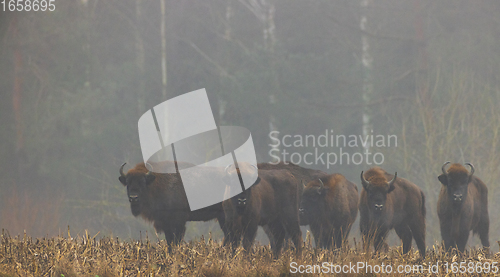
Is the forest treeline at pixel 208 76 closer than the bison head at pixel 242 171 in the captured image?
No

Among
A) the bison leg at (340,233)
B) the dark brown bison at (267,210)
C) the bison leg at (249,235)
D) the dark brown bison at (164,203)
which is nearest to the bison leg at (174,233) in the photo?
the dark brown bison at (164,203)

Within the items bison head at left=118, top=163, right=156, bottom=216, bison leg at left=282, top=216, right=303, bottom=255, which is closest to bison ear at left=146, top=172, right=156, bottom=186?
bison head at left=118, top=163, right=156, bottom=216

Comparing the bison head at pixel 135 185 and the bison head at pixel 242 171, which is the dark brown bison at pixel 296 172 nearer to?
the bison head at pixel 242 171

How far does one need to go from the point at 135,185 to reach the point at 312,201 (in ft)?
9.25

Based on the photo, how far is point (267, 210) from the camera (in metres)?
8.94

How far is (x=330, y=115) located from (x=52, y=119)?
38.2ft

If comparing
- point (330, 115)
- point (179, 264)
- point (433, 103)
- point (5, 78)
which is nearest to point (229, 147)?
point (330, 115)

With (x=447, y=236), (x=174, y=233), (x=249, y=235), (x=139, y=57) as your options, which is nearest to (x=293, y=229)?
(x=249, y=235)

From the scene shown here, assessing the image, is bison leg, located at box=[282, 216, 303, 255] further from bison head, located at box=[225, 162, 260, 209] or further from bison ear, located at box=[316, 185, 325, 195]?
bison head, located at box=[225, 162, 260, 209]

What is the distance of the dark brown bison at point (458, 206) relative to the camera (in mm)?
8641

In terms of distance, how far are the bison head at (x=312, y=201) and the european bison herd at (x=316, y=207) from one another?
2 centimetres

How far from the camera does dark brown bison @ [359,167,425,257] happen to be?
8.75 metres

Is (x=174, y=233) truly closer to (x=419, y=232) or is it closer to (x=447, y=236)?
(x=419, y=232)

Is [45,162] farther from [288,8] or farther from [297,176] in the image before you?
[297,176]
